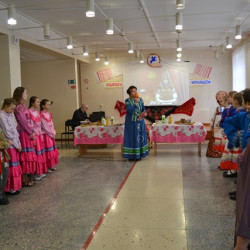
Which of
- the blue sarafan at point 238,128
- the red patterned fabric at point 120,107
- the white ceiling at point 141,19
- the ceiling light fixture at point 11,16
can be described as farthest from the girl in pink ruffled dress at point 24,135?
the red patterned fabric at point 120,107

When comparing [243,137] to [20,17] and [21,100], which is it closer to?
[21,100]

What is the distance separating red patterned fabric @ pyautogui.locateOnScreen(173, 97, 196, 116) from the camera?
36.9 ft

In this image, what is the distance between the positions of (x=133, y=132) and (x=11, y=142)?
2785 millimetres

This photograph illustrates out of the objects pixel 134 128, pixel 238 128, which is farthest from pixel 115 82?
pixel 238 128

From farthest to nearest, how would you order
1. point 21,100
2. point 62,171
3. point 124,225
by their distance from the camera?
point 62,171, point 21,100, point 124,225

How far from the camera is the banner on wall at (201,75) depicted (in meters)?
Result: 11.1

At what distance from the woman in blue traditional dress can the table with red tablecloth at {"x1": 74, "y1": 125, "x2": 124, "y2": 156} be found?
416 millimetres

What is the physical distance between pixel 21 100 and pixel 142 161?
2841 millimetres

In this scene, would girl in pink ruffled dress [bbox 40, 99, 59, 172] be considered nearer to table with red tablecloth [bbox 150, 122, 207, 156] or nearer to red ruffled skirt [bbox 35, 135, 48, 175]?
red ruffled skirt [bbox 35, 135, 48, 175]

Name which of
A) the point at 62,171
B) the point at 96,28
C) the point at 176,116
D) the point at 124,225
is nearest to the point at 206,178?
the point at 124,225

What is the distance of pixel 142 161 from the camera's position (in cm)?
645

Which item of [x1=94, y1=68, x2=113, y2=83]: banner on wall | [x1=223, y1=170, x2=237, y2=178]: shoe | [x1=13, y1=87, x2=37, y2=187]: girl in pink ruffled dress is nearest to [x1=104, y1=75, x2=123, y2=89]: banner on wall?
[x1=94, y1=68, x2=113, y2=83]: banner on wall

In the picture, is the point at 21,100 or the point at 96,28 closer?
the point at 21,100

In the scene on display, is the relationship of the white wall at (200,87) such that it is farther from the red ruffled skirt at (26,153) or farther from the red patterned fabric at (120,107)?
the red ruffled skirt at (26,153)
